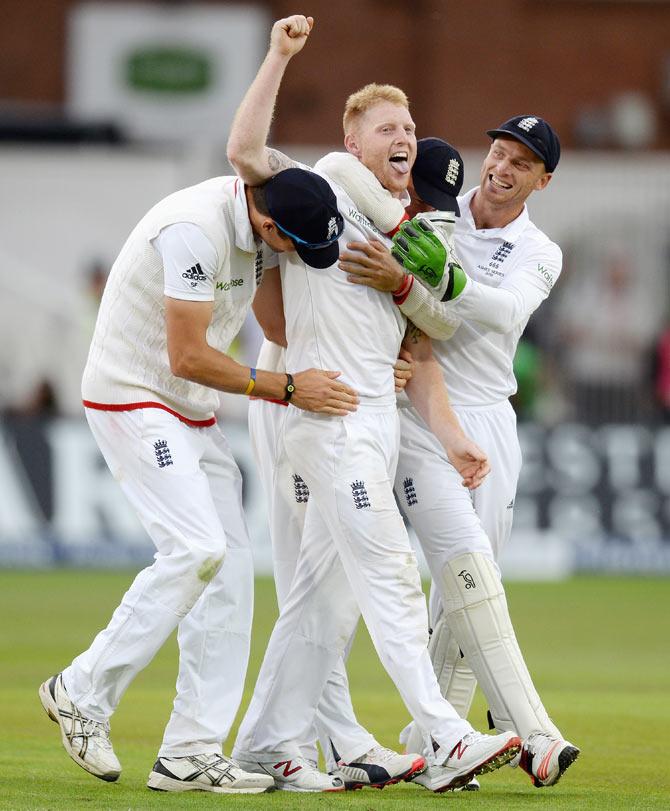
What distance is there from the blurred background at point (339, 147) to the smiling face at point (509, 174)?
8.81 meters

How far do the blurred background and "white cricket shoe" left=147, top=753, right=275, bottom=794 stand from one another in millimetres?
9235

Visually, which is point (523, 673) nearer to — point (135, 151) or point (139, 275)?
point (139, 275)

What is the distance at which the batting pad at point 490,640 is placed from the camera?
6301 millimetres

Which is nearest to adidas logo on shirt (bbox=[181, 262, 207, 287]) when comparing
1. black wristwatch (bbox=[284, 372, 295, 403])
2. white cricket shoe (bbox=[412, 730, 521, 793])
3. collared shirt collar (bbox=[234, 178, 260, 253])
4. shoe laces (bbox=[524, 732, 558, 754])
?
collared shirt collar (bbox=[234, 178, 260, 253])

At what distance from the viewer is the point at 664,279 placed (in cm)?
2064

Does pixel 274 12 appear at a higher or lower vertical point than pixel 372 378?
higher

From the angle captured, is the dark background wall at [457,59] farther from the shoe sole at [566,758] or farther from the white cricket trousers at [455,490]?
the shoe sole at [566,758]

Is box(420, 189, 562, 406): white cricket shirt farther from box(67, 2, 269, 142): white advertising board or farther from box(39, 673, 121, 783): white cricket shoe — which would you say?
box(67, 2, 269, 142): white advertising board

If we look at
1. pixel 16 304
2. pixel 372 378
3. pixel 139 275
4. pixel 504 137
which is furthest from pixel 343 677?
pixel 16 304

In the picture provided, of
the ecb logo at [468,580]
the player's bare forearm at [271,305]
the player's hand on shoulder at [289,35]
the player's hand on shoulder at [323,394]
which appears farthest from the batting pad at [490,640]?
the player's hand on shoulder at [289,35]

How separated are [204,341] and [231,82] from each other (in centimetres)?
1876

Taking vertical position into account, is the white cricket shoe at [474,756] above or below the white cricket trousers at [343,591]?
below

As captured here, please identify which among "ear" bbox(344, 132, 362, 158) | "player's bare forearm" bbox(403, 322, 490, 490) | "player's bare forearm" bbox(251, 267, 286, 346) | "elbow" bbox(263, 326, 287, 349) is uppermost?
"ear" bbox(344, 132, 362, 158)

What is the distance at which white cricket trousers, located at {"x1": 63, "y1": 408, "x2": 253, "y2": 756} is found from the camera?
6113 millimetres
